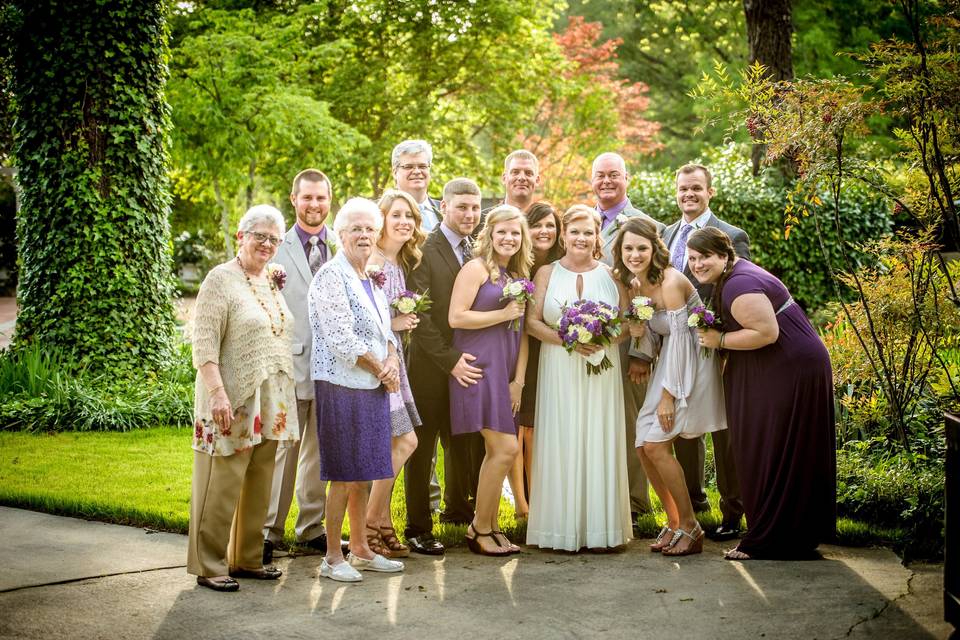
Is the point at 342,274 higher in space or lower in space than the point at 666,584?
higher

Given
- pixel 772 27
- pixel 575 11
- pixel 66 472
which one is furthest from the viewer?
pixel 575 11

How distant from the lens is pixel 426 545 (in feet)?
19.3

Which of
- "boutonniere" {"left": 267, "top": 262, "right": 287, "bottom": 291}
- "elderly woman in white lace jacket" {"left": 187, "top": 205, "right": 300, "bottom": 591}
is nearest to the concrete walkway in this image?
"elderly woman in white lace jacket" {"left": 187, "top": 205, "right": 300, "bottom": 591}

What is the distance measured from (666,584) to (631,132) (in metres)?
19.8

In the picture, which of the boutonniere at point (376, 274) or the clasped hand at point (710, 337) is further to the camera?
the clasped hand at point (710, 337)

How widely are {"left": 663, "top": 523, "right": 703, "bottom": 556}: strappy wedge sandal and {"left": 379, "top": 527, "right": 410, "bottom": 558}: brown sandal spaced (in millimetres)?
1588

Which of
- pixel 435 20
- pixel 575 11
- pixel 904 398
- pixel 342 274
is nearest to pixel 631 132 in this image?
pixel 435 20

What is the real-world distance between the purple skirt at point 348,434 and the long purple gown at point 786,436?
2222 millimetres

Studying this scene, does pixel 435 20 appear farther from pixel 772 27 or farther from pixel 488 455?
pixel 488 455

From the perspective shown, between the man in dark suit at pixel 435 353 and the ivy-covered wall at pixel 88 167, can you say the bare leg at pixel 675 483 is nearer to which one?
the man in dark suit at pixel 435 353

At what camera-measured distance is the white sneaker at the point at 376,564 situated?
17.8 ft

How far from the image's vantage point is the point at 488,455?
5926 millimetres

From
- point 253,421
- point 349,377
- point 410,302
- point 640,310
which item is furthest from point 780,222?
point 253,421

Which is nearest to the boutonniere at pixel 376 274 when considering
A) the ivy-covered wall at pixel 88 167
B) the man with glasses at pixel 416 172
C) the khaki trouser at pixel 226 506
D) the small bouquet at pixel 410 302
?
the small bouquet at pixel 410 302
